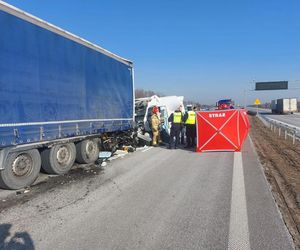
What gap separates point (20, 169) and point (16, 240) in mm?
3218

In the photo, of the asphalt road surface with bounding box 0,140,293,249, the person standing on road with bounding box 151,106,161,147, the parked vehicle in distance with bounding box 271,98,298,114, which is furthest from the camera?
the parked vehicle in distance with bounding box 271,98,298,114

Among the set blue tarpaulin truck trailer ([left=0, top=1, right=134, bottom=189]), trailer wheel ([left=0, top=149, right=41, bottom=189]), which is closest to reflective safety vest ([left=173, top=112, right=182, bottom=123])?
blue tarpaulin truck trailer ([left=0, top=1, right=134, bottom=189])

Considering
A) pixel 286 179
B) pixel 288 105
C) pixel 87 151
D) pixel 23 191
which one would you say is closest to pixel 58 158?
pixel 87 151

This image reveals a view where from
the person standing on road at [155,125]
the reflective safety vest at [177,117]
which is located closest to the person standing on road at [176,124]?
the reflective safety vest at [177,117]

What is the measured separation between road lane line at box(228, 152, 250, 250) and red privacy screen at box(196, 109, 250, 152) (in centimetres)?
496

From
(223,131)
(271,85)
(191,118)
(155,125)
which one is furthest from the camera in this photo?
(271,85)

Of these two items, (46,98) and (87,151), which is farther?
(87,151)

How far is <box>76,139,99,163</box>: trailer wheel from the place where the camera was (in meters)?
10.5

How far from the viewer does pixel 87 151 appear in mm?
10828

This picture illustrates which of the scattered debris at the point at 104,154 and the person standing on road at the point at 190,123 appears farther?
the person standing on road at the point at 190,123

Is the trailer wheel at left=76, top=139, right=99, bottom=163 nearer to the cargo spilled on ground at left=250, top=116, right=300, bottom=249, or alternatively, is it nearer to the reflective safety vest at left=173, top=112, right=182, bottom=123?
the reflective safety vest at left=173, top=112, right=182, bottom=123

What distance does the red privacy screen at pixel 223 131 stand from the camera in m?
13.5

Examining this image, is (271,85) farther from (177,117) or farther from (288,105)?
(177,117)

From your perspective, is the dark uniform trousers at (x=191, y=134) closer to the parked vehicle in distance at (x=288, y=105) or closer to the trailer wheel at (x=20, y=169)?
the trailer wheel at (x=20, y=169)
